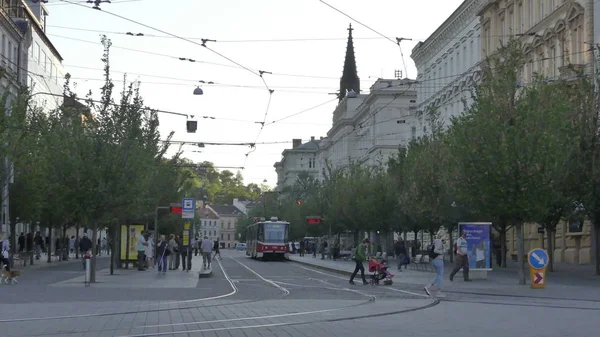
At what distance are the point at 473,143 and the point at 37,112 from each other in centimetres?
2753

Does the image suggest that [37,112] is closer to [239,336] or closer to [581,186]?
[581,186]

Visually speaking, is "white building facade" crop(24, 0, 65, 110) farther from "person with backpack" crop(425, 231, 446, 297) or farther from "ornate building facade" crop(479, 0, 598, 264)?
"person with backpack" crop(425, 231, 446, 297)

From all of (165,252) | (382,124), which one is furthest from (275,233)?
(165,252)

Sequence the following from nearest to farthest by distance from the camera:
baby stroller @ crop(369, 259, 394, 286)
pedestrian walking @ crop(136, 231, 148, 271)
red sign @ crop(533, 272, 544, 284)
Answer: red sign @ crop(533, 272, 544, 284) → baby stroller @ crop(369, 259, 394, 286) → pedestrian walking @ crop(136, 231, 148, 271)

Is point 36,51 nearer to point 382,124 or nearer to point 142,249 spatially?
point 142,249

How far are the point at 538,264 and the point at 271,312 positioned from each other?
11739 mm

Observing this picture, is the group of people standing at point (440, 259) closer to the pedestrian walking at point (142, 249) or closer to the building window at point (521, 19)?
the pedestrian walking at point (142, 249)

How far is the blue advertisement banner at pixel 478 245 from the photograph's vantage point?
1444 inches

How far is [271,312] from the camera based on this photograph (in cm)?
2094

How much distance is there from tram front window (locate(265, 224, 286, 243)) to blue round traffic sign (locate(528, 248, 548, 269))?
158 feet

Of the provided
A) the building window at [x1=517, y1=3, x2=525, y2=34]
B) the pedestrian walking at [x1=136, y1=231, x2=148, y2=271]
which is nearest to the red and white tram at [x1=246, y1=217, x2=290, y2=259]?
the building window at [x1=517, y1=3, x2=525, y2=34]

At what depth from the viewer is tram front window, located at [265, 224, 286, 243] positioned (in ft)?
255

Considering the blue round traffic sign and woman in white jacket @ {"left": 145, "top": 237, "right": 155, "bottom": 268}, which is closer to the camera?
the blue round traffic sign

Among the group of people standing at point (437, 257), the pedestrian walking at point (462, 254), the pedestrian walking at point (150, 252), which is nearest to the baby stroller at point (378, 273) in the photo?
the group of people standing at point (437, 257)
